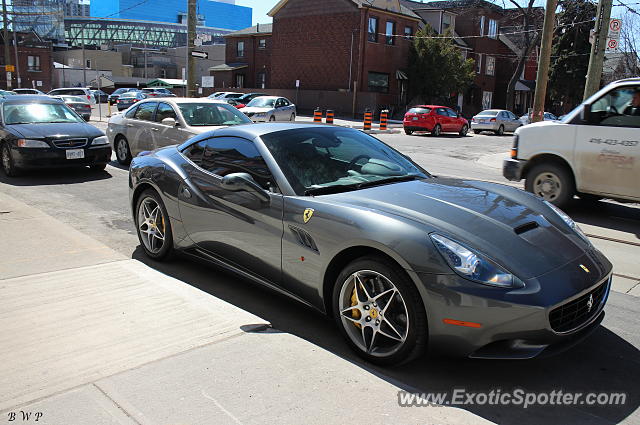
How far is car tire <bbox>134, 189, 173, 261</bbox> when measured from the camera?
5.32m

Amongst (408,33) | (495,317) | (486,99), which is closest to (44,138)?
(495,317)

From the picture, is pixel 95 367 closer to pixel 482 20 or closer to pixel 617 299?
pixel 617 299

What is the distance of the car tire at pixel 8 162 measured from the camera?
1030 cm

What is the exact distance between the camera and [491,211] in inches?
148

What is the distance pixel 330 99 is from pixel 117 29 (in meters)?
96.0

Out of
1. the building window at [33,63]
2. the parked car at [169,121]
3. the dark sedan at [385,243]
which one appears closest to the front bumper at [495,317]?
the dark sedan at [385,243]

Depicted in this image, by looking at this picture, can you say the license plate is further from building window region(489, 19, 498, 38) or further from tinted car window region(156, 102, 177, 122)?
building window region(489, 19, 498, 38)

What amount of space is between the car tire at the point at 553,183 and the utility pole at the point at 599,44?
583 cm

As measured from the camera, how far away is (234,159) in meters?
4.68

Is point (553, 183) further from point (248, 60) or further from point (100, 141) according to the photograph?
point (248, 60)

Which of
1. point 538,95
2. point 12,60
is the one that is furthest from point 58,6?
point 538,95

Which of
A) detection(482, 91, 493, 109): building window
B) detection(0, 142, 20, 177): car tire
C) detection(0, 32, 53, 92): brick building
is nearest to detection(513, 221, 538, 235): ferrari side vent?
detection(0, 142, 20, 177): car tire

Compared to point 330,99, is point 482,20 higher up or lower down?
higher up

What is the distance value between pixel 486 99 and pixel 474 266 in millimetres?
55915
